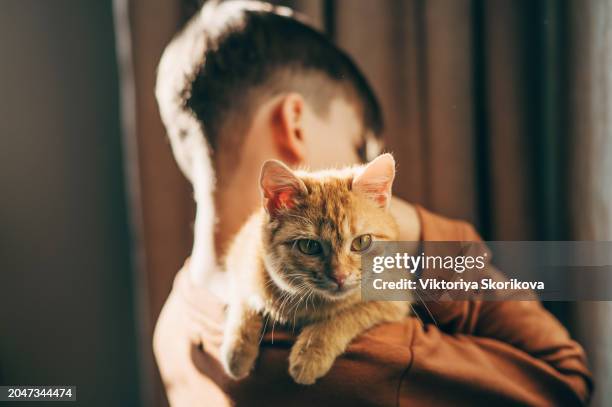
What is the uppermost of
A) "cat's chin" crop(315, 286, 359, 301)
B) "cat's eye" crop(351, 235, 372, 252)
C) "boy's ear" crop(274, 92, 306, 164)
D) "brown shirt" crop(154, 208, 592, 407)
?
"boy's ear" crop(274, 92, 306, 164)

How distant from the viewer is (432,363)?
651 mm

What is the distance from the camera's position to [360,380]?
65cm

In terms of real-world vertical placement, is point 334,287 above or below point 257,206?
below

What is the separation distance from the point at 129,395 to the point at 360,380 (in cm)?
41

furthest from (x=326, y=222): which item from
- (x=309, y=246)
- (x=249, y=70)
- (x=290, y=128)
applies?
(x=249, y=70)

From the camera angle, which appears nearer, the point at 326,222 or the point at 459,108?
the point at 326,222

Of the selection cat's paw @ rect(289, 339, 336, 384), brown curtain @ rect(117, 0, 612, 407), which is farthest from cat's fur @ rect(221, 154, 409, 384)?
brown curtain @ rect(117, 0, 612, 407)

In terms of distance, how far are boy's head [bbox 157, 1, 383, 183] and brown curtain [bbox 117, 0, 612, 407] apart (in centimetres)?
6

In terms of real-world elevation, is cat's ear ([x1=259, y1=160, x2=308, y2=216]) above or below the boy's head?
below

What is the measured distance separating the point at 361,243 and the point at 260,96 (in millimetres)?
269

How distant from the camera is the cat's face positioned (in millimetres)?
629

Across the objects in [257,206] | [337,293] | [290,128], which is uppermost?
[290,128]

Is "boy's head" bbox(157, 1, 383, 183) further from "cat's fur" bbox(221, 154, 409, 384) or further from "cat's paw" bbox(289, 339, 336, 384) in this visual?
"cat's paw" bbox(289, 339, 336, 384)

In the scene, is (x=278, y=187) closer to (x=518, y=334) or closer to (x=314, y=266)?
(x=314, y=266)
